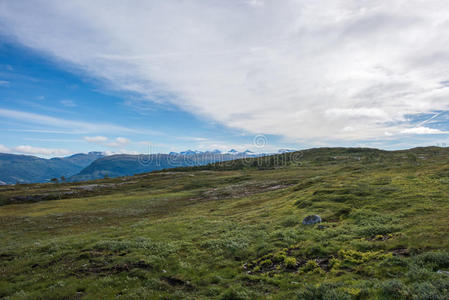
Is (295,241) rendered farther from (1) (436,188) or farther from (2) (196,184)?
(2) (196,184)

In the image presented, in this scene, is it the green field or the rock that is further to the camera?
the rock

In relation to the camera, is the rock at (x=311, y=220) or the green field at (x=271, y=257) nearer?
the green field at (x=271, y=257)

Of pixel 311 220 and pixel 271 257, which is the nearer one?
pixel 271 257

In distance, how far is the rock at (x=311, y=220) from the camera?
95.3ft

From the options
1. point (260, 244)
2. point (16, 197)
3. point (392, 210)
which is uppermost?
point (392, 210)

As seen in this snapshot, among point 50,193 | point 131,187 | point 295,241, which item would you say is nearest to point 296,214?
point 295,241

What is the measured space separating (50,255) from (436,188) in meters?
54.4

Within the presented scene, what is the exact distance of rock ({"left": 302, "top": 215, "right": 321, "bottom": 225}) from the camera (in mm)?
29047

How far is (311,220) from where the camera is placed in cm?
2928

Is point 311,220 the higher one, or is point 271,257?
point 311,220

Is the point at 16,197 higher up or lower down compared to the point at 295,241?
lower down

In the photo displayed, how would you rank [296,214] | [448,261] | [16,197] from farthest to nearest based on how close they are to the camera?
[16,197], [296,214], [448,261]

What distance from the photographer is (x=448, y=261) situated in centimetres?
1377

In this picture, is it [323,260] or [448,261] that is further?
[323,260]
